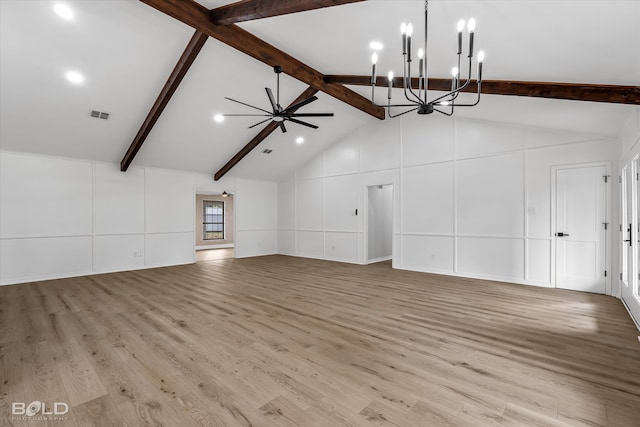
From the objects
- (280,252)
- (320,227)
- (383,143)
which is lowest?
(280,252)

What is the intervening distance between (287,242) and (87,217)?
541 cm

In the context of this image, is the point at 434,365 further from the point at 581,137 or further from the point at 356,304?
the point at 581,137

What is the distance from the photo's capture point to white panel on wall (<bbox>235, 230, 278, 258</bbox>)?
30.9 feet

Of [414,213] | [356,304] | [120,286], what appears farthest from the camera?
[414,213]

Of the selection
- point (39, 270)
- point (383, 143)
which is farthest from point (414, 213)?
point (39, 270)

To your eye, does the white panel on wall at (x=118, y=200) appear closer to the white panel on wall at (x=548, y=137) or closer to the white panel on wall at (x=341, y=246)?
the white panel on wall at (x=341, y=246)

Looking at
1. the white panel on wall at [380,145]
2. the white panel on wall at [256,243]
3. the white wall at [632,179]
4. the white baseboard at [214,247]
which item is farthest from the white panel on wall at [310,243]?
the white wall at [632,179]

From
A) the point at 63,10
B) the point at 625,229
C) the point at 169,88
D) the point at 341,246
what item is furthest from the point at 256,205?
the point at 625,229

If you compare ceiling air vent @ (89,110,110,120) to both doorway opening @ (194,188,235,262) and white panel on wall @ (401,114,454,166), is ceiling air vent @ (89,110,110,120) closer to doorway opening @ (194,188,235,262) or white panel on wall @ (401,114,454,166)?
white panel on wall @ (401,114,454,166)

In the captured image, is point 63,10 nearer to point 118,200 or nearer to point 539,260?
point 118,200

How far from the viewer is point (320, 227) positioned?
8938 mm

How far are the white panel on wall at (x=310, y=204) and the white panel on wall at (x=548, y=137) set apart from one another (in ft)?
16.7

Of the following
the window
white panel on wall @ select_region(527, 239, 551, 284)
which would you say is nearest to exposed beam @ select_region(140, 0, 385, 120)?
white panel on wall @ select_region(527, 239, 551, 284)

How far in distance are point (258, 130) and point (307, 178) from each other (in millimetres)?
2532
